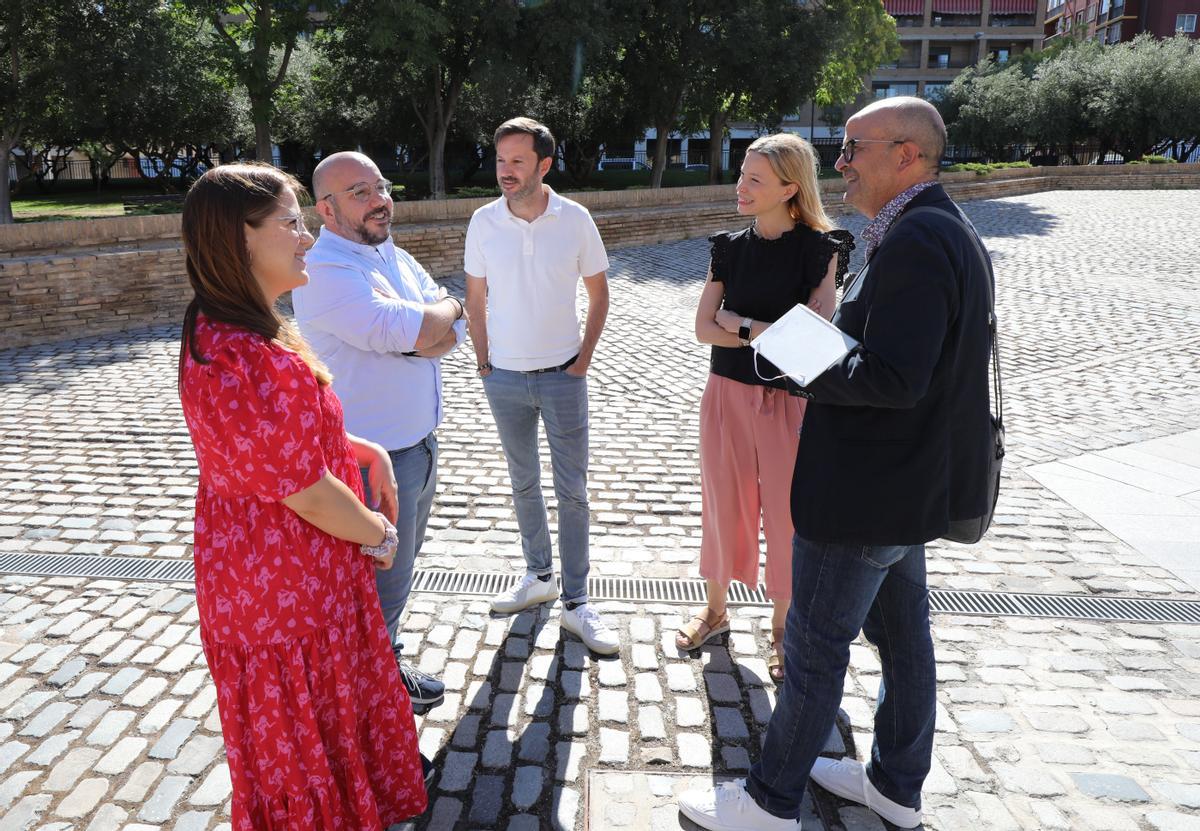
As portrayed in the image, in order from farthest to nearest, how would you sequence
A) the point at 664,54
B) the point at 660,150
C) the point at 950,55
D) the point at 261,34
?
1. the point at 950,55
2. the point at 660,150
3. the point at 664,54
4. the point at 261,34

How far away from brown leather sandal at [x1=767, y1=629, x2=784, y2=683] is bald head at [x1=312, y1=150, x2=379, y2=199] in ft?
7.55

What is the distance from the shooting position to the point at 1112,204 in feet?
76.8

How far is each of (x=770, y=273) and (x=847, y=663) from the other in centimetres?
158

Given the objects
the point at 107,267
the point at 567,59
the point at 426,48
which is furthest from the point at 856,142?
the point at 567,59

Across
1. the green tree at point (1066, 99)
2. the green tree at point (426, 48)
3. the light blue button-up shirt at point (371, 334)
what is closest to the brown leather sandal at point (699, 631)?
the light blue button-up shirt at point (371, 334)

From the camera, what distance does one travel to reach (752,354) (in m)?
3.38

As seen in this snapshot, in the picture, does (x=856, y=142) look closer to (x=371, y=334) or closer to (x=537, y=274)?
(x=371, y=334)

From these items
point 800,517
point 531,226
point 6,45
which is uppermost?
point 6,45

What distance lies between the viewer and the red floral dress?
1915 millimetres

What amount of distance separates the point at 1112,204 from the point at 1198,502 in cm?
2150

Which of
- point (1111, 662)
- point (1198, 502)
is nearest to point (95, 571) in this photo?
point (1111, 662)

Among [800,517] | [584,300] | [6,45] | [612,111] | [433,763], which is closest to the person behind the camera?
[800,517]

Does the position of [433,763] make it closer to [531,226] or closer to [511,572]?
[511,572]

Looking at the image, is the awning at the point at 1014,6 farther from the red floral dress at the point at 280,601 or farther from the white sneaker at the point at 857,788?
the red floral dress at the point at 280,601
